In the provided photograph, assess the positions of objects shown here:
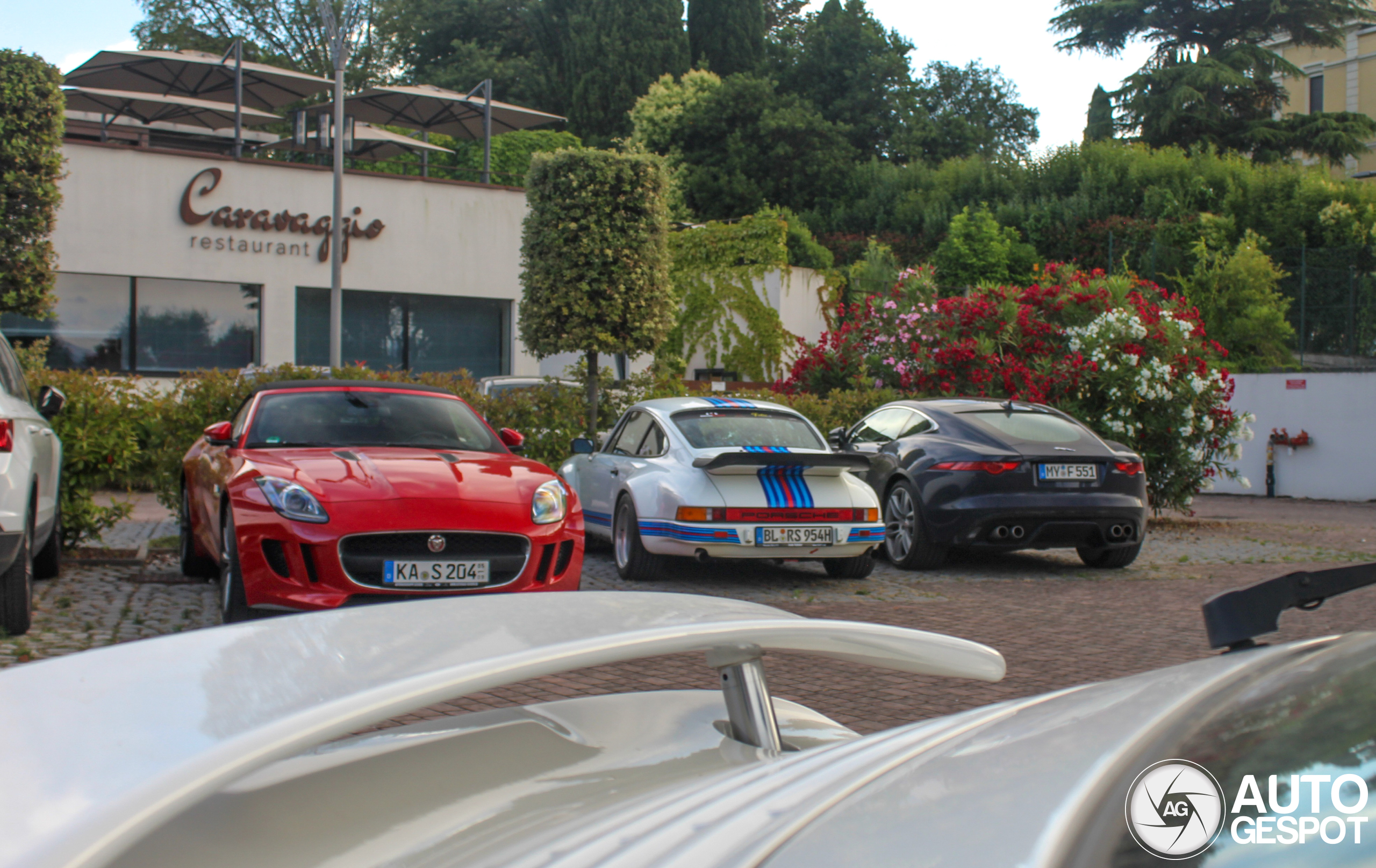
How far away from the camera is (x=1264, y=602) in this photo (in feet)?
5.36

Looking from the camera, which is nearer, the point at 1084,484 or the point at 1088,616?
the point at 1088,616

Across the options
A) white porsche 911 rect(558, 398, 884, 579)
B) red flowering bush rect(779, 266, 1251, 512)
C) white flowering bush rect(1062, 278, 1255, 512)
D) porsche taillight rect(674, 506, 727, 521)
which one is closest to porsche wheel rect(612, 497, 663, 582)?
white porsche 911 rect(558, 398, 884, 579)

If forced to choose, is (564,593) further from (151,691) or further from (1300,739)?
(1300,739)

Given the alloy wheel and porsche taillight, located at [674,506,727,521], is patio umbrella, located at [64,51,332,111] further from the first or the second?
porsche taillight, located at [674,506,727,521]

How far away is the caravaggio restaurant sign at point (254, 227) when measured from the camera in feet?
66.6

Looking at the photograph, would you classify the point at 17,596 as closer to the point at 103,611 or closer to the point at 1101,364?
the point at 103,611

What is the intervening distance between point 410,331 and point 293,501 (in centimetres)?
1670

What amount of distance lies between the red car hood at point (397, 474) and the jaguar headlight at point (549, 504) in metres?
0.05

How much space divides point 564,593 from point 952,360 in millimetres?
12935

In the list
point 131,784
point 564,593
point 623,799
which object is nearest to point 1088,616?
point 564,593

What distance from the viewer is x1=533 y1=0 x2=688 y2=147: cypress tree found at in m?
53.2

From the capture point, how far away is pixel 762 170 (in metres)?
46.0

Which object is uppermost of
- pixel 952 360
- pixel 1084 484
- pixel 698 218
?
pixel 698 218

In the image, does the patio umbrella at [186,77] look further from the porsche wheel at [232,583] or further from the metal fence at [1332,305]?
the porsche wheel at [232,583]
